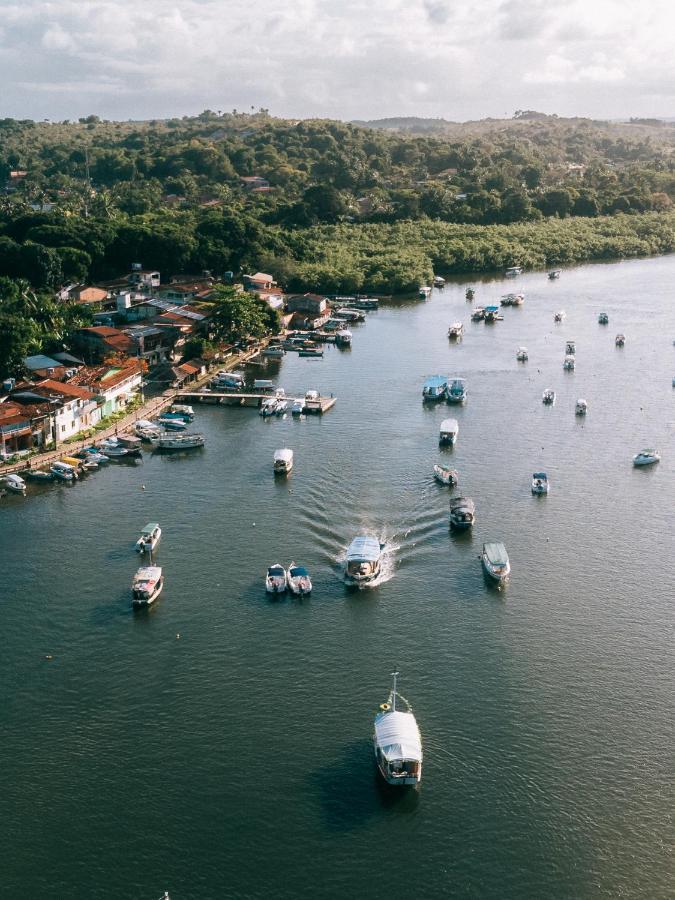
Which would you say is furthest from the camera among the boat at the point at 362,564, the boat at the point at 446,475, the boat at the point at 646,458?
Result: the boat at the point at 646,458

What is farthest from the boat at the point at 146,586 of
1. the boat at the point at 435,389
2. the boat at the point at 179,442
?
the boat at the point at 435,389

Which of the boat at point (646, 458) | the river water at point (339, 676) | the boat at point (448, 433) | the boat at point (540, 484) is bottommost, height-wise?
the river water at point (339, 676)

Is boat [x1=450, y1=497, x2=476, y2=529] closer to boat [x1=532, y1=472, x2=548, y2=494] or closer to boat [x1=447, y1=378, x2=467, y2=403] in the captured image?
boat [x1=532, y1=472, x2=548, y2=494]

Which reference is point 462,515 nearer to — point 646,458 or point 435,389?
point 646,458

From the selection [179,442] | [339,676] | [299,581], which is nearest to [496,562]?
[299,581]

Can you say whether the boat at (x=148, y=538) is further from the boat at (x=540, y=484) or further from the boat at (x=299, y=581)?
the boat at (x=540, y=484)

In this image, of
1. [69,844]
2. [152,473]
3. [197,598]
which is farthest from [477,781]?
[152,473]
